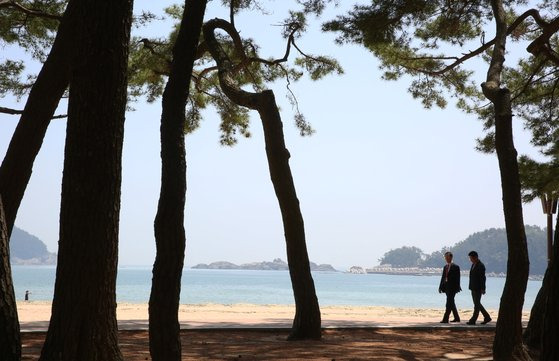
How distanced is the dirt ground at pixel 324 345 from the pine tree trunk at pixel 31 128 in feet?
6.68

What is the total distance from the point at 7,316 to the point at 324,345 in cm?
693

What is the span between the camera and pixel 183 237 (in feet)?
24.9

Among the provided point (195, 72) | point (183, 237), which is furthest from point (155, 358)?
point (195, 72)

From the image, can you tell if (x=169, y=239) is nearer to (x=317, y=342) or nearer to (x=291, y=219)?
(x=291, y=219)

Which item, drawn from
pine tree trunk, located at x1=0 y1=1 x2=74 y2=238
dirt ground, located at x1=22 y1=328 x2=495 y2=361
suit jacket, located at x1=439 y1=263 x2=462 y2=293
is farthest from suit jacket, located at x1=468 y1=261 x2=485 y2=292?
pine tree trunk, located at x1=0 y1=1 x2=74 y2=238

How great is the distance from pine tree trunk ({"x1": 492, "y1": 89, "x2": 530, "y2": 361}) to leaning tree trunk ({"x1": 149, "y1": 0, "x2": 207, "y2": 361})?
406 centimetres

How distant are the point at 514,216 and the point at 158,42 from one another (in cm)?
917

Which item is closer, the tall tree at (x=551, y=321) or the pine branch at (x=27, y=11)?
the tall tree at (x=551, y=321)

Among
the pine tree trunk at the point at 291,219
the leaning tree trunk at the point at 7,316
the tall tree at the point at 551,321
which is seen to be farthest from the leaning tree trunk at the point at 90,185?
the pine tree trunk at the point at 291,219

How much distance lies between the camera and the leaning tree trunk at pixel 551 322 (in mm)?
3854

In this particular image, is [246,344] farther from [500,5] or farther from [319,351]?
[500,5]

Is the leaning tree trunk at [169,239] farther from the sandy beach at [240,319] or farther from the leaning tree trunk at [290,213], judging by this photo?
the sandy beach at [240,319]

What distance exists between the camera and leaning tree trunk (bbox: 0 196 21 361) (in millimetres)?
4898

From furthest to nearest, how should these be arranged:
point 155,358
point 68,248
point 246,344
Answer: point 246,344 < point 155,358 < point 68,248
